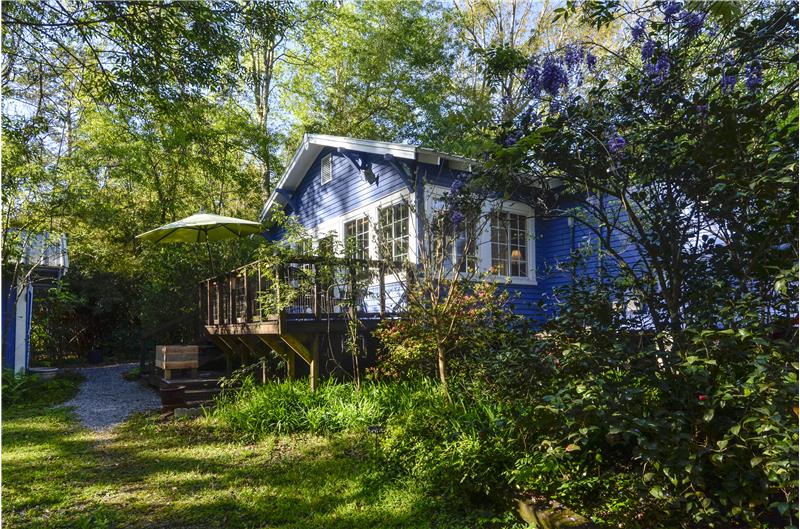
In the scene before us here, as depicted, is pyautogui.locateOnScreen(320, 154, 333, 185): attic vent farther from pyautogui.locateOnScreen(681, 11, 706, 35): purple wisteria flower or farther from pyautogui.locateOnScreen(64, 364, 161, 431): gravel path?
pyautogui.locateOnScreen(681, 11, 706, 35): purple wisteria flower

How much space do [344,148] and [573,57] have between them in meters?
6.64

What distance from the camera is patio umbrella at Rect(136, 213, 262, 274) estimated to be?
8820 millimetres

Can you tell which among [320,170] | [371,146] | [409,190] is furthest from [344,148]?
[409,190]

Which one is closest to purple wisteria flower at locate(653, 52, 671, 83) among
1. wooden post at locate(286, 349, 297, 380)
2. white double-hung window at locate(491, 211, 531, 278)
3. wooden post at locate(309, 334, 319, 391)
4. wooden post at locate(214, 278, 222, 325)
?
wooden post at locate(309, 334, 319, 391)

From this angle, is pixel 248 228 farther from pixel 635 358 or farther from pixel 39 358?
pixel 39 358

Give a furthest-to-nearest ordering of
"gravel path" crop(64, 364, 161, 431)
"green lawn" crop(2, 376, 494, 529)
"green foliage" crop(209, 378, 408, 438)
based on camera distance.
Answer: "gravel path" crop(64, 364, 161, 431)
"green foliage" crop(209, 378, 408, 438)
"green lawn" crop(2, 376, 494, 529)

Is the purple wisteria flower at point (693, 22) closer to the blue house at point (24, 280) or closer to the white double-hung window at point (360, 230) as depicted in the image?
the white double-hung window at point (360, 230)

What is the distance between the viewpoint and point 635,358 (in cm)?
285

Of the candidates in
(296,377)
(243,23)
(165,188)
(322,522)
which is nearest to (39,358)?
(165,188)

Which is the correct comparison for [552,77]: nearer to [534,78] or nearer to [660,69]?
[534,78]

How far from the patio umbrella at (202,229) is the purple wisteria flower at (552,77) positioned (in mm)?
6096

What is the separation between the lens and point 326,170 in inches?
460

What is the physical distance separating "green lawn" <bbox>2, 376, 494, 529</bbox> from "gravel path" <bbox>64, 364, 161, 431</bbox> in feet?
3.29

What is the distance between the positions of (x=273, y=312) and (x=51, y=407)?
4.27m
